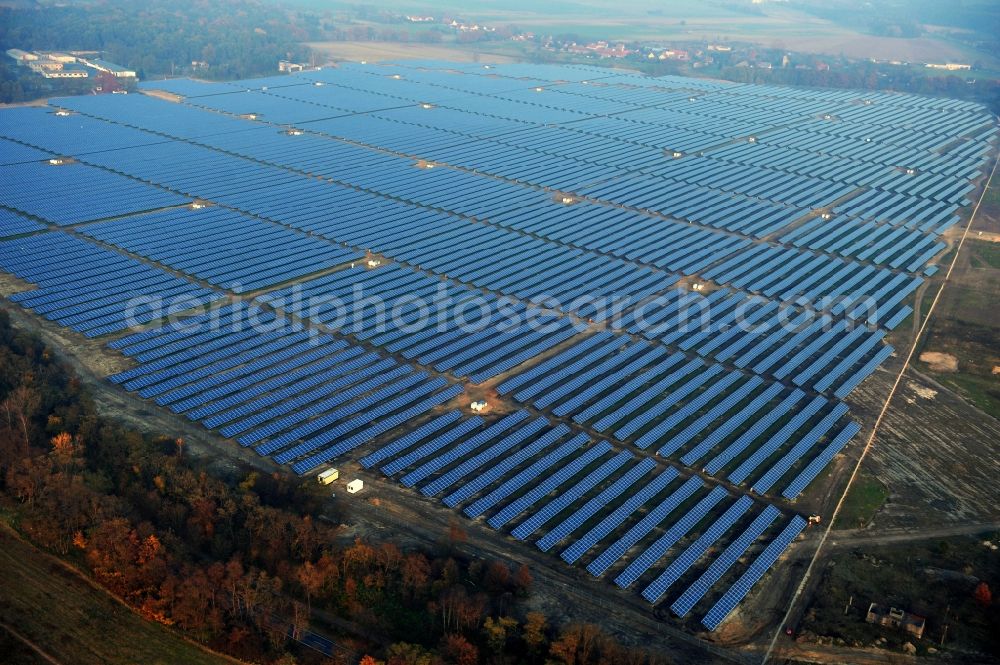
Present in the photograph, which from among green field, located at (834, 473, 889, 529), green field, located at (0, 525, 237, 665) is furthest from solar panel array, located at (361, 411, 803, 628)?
green field, located at (0, 525, 237, 665)

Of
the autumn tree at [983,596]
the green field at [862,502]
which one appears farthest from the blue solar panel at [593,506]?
the autumn tree at [983,596]

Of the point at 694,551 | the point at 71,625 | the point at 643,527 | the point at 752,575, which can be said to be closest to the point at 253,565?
the point at 71,625

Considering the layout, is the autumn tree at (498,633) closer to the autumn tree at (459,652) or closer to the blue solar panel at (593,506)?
the autumn tree at (459,652)

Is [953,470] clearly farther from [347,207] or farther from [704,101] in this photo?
[704,101]

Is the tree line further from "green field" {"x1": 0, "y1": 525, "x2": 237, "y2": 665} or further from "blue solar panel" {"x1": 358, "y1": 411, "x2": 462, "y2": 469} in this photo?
"blue solar panel" {"x1": 358, "y1": 411, "x2": 462, "y2": 469}

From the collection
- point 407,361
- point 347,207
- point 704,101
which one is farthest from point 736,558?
point 704,101
